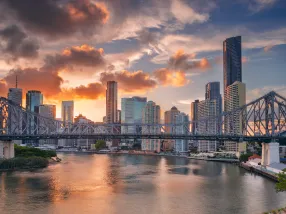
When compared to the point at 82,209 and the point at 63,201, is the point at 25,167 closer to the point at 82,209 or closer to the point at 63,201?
the point at 63,201

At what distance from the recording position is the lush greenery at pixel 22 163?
6175 cm

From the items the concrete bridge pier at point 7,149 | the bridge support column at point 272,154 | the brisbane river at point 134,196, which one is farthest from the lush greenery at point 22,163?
the bridge support column at point 272,154

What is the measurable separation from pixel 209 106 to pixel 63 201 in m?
153

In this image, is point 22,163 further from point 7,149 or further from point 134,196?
point 134,196

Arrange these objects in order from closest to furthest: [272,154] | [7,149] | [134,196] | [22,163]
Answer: [134,196] → [272,154] → [22,163] → [7,149]

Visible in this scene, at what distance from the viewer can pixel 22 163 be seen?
6519cm

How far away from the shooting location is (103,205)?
3384 cm

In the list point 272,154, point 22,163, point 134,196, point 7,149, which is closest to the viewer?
point 134,196

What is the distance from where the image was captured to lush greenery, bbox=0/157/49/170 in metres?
61.8

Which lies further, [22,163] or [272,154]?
[22,163]

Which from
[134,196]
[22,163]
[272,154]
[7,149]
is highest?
[7,149]

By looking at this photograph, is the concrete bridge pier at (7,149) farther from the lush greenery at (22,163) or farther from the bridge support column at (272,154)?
the bridge support column at (272,154)

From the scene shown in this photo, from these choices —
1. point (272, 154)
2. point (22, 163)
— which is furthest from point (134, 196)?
point (22, 163)

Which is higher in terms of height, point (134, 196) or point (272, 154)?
point (272, 154)
